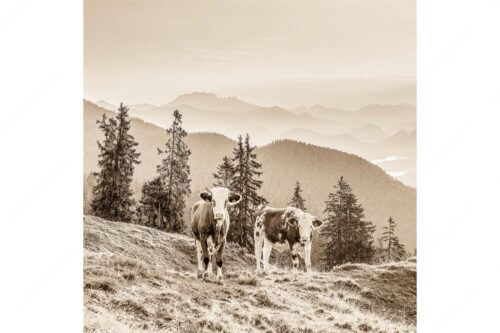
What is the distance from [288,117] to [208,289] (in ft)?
7.87

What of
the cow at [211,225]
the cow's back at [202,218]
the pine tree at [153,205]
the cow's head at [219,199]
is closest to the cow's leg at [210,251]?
the cow at [211,225]

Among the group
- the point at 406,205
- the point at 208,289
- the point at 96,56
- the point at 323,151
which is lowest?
the point at 208,289

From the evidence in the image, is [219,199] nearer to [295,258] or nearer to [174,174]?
[174,174]

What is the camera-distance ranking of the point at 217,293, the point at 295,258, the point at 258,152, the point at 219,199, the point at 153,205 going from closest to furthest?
1. the point at 217,293
2. the point at 219,199
3. the point at 295,258
4. the point at 258,152
5. the point at 153,205

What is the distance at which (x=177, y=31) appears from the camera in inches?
418

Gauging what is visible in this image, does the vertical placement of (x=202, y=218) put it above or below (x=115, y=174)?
below

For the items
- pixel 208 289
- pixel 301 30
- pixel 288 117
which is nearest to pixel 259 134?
pixel 288 117

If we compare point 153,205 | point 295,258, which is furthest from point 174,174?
point 295,258

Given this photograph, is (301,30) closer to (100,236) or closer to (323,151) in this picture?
(323,151)

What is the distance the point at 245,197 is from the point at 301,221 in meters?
0.74

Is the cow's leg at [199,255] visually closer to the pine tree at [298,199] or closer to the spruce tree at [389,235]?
the pine tree at [298,199]

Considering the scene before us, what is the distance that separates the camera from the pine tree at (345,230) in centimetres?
1024

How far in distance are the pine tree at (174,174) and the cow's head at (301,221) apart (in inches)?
52.4

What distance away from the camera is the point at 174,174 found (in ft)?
34.5
